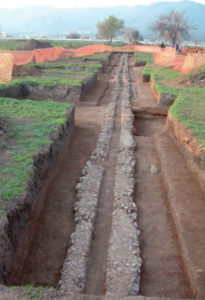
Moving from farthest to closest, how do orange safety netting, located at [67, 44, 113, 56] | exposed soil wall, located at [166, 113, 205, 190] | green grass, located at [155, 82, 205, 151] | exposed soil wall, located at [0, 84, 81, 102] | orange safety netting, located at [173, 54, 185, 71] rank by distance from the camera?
orange safety netting, located at [67, 44, 113, 56], orange safety netting, located at [173, 54, 185, 71], exposed soil wall, located at [0, 84, 81, 102], green grass, located at [155, 82, 205, 151], exposed soil wall, located at [166, 113, 205, 190]

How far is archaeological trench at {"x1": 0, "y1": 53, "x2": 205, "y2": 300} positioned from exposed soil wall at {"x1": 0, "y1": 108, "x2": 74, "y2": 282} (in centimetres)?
2

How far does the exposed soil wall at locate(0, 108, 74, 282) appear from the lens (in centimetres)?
423

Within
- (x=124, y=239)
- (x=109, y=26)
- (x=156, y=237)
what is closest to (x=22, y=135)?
(x=124, y=239)

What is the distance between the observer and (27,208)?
5.21 meters

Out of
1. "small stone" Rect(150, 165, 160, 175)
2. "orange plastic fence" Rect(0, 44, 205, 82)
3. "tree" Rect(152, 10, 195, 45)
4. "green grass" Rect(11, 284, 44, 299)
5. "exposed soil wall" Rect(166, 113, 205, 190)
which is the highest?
"tree" Rect(152, 10, 195, 45)

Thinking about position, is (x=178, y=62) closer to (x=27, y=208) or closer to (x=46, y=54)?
(x=46, y=54)

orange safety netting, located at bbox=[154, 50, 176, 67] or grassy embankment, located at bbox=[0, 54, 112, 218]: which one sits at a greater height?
orange safety netting, located at bbox=[154, 50, 176, 67]

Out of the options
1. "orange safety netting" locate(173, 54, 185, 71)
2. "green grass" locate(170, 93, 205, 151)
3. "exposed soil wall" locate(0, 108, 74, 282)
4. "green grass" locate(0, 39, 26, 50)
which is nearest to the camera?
"exposed soil wall" locate(0, 108, 74, 282)

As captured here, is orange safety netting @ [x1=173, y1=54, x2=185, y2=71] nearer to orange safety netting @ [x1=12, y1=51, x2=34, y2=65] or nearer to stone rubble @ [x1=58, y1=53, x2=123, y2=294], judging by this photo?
orange safety netting @ [x1=12, y1=51, x2=34, y2=65]

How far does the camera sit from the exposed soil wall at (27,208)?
4233 millimetres

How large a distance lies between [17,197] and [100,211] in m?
2.01

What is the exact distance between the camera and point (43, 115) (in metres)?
9.86

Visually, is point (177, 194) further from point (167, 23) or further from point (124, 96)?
point (167, 23)

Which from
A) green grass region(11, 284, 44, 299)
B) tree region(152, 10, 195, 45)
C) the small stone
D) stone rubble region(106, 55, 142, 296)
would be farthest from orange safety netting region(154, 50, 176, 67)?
tree region(152, 10, 195, 45)
